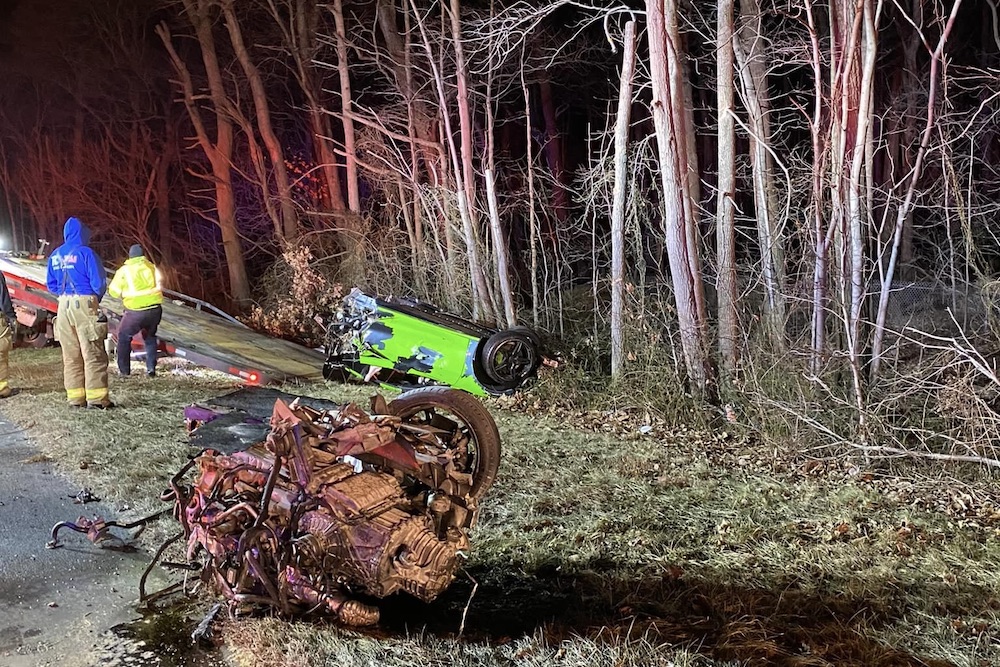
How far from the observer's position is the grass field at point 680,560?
3.43 m

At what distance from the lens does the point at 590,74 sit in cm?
1842

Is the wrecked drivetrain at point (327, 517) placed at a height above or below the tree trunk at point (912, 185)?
below

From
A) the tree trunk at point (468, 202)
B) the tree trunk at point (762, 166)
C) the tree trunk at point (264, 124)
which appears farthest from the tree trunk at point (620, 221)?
the tree trunk at point (264, 124)

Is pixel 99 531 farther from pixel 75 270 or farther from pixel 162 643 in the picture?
pixel 75 270

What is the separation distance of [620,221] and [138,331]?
5.78 m

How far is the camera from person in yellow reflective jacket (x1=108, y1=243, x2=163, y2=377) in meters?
9.16

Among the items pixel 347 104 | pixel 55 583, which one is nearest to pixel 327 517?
pixel 55 583

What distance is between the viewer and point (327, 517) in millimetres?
3564

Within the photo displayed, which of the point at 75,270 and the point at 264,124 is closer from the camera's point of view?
the point at 75,270

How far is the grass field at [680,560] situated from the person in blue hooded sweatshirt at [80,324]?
3.06 ft

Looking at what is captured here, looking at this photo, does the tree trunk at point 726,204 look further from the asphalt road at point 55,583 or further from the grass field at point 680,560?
the asphalt road at point 55,583

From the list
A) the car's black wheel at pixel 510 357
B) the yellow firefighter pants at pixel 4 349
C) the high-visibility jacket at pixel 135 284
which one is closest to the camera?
the car's black wheel at pixel 510 357

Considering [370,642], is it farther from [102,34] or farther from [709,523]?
[102,34]

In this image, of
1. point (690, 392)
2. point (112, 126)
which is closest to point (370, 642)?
point (690, 392)
